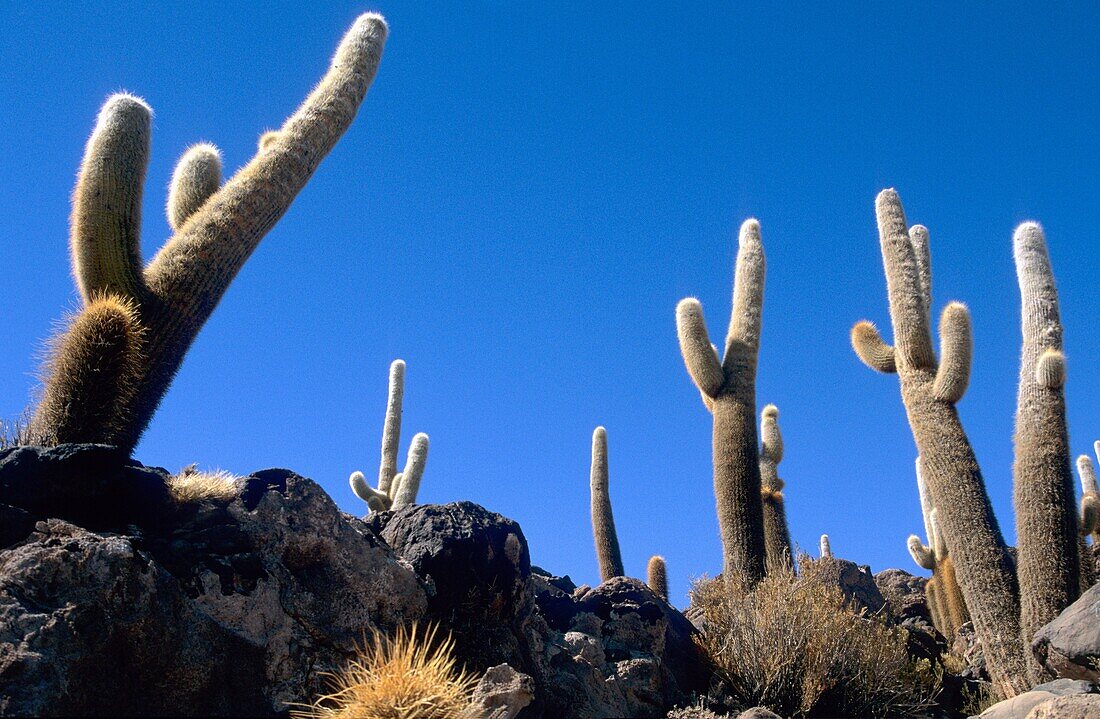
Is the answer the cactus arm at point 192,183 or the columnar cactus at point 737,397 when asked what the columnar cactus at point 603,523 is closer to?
the columnar cactus at point 737,397

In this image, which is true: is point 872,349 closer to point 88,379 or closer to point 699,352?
point 699,352

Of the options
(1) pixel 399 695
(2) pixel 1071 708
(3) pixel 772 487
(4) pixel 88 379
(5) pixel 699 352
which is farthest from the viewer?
(3) pixel 772 487

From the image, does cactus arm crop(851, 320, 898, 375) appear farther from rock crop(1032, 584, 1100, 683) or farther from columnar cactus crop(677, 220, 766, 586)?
rock crop(1032, 584, 1100, 683)

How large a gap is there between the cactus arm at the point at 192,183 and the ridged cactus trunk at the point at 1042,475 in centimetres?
910

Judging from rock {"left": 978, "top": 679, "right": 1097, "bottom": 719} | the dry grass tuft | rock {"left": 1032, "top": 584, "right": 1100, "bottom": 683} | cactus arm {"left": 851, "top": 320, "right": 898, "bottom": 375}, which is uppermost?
cactus arm {"left": 851, "top": 320, "right": 898, "bottom": 375}

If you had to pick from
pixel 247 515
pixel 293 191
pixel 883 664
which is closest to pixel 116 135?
pixel 293 191

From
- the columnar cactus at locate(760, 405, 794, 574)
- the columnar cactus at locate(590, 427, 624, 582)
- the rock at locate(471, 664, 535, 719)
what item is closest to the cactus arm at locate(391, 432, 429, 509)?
the columnar cactus at locate(590, 427, 624, 582)

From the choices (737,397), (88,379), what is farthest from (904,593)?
(88,379)

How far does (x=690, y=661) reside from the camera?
8.37 m

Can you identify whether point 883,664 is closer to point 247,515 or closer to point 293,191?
point 247,515

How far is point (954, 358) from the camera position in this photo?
11820 mm

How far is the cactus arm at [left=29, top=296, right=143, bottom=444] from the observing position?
612cm

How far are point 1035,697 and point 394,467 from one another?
→ 38.1 ft

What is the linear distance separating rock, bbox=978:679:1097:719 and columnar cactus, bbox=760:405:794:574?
4721 millimetres
